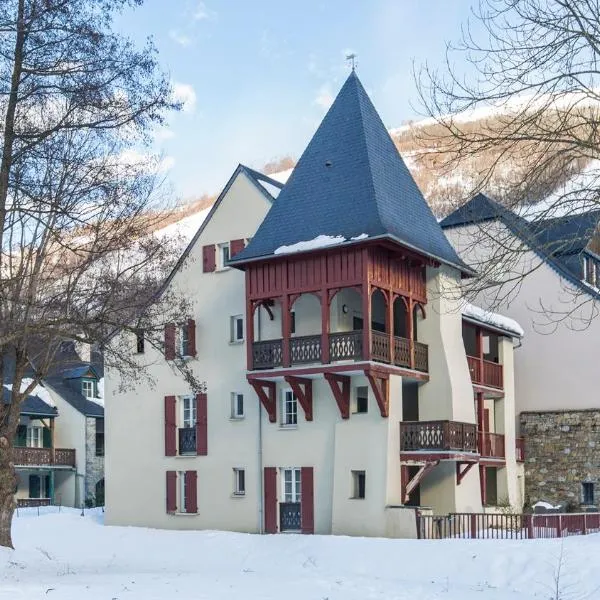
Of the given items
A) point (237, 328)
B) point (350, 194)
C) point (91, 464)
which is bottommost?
point (91, 464)

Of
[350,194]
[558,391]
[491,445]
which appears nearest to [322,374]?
[350,194]

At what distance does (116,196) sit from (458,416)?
14.9 meters

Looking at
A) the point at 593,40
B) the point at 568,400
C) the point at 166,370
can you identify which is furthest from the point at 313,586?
the point at 568,400

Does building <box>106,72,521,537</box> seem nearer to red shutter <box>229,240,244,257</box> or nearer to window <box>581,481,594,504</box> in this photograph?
red shutter <box>229,240,244,257</box>

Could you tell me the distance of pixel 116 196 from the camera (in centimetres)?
1881

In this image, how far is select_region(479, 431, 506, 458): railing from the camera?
33.1 m

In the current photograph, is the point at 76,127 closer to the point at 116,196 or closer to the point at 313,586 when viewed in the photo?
the point at 116,196

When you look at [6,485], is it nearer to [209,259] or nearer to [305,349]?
[305,349]

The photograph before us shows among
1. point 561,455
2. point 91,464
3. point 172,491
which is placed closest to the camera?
point 172,491

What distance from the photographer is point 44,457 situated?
48.3 meters

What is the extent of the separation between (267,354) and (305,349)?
4.73 ft

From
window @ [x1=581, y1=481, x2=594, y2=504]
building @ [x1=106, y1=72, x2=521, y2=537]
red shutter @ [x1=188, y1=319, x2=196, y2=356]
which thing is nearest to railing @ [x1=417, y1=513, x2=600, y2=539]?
building @ [x1=106, y1=72, x2=521, y2=537]

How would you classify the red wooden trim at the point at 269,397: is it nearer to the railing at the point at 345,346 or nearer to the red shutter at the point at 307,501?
the red shutter at the point at 307,501

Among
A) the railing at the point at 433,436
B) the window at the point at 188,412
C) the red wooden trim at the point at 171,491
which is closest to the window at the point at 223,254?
the window at the point at 188,412
